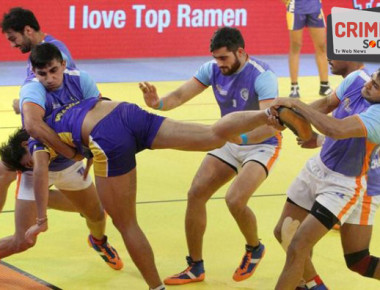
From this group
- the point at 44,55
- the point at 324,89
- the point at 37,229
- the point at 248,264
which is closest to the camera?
the point at 37,229

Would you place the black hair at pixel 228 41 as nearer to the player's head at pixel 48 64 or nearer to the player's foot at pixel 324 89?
the player's head at pixel 48 64

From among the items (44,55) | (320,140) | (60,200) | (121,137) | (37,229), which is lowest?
(60,200)

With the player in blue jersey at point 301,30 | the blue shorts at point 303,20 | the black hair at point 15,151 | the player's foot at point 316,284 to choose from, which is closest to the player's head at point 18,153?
the black hair at point 15,151

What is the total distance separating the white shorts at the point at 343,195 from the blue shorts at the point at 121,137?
46.8 inches

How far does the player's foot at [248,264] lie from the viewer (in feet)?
21.8

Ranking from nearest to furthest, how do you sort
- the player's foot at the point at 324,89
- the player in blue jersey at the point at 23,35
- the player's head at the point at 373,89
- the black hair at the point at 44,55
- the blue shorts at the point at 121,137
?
A: the player's head at the point at 373,89 → the blue shorts at the point at 121,137 → the black hair at the point at 44,55 → the player in blue jersey at the point at 23,35 → the player's foot at the point at 324,89

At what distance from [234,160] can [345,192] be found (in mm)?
1342

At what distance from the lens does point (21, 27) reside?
7051 millimetres

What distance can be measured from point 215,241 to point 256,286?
1.06 m

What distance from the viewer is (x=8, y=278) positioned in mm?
6562

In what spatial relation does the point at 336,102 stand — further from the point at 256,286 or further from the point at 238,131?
the point at 256,286

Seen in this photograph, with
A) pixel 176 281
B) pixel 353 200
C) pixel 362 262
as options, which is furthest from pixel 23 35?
pixel 362 262

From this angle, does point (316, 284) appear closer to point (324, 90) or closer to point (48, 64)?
point (48, 64)

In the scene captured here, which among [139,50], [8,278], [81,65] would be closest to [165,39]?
[139,50]
